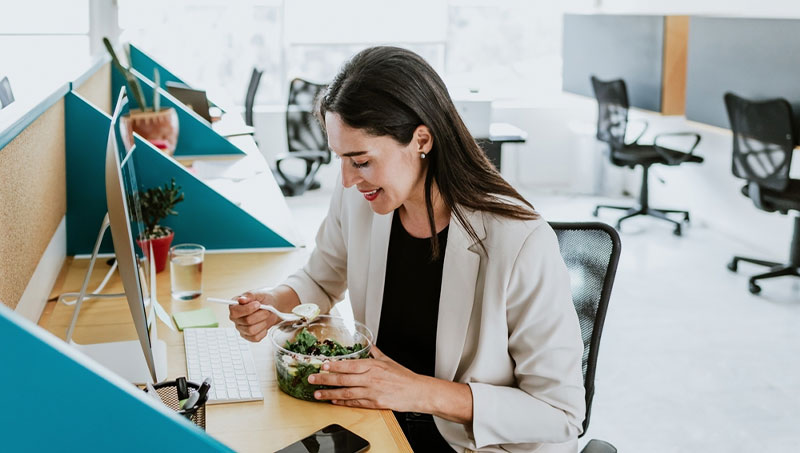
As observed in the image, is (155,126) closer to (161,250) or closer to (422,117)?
(161,250)

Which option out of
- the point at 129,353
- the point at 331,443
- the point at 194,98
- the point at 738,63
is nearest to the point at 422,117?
the point at 331,443

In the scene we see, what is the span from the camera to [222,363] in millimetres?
1416

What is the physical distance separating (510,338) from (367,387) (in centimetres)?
24

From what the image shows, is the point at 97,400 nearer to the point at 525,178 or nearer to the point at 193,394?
the point at 193,394

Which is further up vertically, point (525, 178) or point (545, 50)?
point (545, 50)

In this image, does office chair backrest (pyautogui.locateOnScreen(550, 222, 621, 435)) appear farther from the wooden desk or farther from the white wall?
the white wall

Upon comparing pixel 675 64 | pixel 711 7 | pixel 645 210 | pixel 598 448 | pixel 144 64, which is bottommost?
pixel 645 210

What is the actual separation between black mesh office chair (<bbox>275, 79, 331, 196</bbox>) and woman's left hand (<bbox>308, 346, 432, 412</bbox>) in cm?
391

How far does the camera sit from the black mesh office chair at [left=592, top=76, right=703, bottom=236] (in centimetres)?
499

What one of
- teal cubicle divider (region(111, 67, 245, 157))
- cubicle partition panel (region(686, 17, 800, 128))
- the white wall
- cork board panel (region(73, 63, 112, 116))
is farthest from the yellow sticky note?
the white wall

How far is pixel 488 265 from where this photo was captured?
1333mm

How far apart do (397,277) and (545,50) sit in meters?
5.40

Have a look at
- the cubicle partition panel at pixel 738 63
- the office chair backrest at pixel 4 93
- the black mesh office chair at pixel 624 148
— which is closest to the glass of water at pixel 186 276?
the office chair backrest at pixel 4 93

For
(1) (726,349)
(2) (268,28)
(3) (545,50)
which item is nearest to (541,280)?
(1) (726,349)
